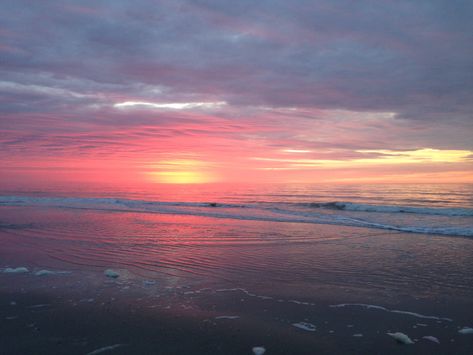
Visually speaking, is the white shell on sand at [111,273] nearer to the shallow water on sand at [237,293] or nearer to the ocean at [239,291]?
the ocean at [239,291]

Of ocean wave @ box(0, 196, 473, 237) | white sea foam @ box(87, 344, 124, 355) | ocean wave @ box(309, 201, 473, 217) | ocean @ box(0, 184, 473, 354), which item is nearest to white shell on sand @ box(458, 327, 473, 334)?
ocean @ box(0, 184, 473, 354)

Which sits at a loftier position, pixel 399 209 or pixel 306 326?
pixel 399 209

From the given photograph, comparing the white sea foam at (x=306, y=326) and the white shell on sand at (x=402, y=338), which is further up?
the white shell on sand at (x=402, y=338)

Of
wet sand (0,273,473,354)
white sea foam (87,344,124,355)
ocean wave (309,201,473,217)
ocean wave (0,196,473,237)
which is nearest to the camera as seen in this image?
white sea foam (87,344,124,355)

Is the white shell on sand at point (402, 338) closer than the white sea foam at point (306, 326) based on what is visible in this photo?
Yes

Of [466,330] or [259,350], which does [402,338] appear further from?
[259,350]

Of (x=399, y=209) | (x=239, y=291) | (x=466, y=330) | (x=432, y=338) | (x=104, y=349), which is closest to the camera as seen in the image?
(x=104, y=349)

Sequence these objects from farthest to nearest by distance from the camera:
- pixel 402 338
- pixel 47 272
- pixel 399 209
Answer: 1. pixel 399 209
2. pixel 47 272
3. pixel 402 338

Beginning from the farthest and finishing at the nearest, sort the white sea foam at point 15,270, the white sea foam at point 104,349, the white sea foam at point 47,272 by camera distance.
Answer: the white sea foam at point 15,270 < the white sea foam at point 47,272 < the white sea foam at point 104,349

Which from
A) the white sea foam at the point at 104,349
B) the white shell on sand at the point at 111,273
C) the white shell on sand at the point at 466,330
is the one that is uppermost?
the white shell on sand at the point at 111,273

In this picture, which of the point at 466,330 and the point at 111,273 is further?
the point at 111,273

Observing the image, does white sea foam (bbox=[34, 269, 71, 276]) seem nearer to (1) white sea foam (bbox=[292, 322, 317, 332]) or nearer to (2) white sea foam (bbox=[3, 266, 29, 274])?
(2) white sea foam (bbox=[3, 266, 29, 274])

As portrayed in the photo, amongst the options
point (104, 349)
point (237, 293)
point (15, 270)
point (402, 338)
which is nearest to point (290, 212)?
point (237, 293)

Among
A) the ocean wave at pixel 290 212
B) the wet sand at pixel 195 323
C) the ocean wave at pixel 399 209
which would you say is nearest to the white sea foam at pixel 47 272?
the wet sand at pixel 195 323
